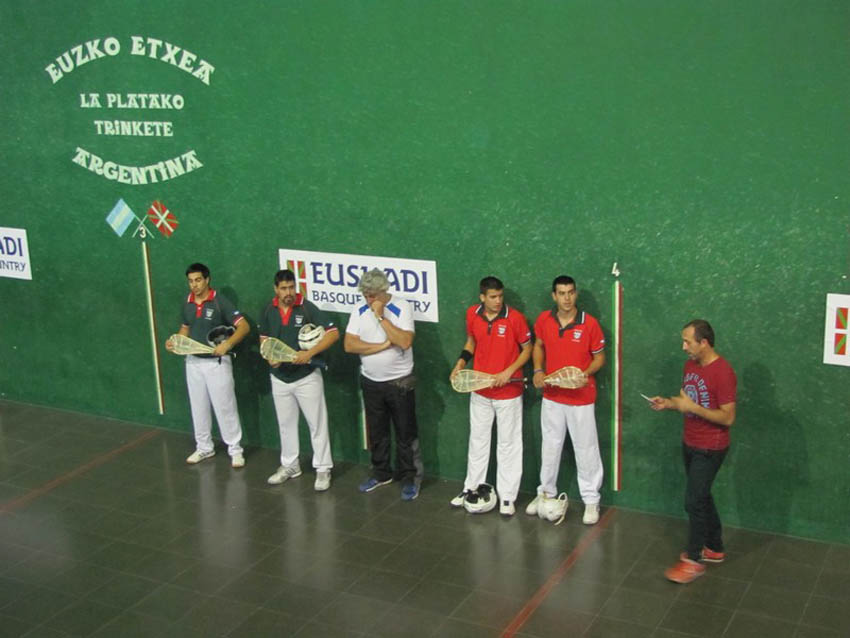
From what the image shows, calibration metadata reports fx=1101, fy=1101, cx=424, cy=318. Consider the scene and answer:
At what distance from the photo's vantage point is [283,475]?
771 cm

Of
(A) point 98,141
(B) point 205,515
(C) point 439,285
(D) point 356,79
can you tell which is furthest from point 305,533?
(A) point 98,141

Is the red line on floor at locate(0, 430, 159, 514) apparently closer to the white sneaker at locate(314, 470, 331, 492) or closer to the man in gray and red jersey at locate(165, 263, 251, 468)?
the man in gray and red jersey at locate(165, 263, 251, 468)

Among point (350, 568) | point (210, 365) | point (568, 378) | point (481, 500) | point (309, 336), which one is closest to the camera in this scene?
point (350, 568)

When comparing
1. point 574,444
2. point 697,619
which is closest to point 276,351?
point 574,444

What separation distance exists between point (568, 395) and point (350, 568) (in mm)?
1680

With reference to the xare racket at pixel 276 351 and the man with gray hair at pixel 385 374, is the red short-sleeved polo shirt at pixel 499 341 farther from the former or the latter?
the xare racket at pixel 276 351

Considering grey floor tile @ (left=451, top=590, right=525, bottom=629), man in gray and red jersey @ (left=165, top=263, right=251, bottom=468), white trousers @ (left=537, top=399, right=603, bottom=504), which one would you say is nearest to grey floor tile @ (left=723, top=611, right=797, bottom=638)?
grey floor tile @ (left=451, top=590, right=525, bottom=629)

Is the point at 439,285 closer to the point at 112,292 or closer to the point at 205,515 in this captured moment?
the point at 205,515

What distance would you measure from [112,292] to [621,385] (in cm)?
423

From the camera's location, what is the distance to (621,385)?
6.86m

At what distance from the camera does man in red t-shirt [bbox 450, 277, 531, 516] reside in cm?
688

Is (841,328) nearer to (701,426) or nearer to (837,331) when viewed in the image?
(837,331)

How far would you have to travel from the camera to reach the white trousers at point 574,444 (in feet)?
22.2

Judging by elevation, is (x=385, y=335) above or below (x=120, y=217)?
below
